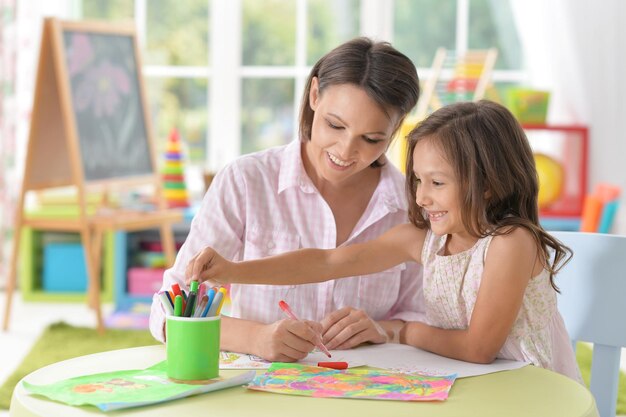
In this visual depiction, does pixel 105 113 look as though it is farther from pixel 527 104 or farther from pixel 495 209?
pixel 495 209

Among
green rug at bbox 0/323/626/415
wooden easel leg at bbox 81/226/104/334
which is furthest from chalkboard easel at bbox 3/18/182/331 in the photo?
green rug at bbox 0/323/626/415

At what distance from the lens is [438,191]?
1.63m

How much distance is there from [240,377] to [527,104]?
11.7 ft

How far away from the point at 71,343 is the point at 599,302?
102 inches

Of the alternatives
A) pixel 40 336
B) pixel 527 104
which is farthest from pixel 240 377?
pixel 527 104

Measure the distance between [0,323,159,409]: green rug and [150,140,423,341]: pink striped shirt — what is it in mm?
1823

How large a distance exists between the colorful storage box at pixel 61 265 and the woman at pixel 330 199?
3.05 m

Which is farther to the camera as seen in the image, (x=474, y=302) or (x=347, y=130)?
(x=347, y=130)

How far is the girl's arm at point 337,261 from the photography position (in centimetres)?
166

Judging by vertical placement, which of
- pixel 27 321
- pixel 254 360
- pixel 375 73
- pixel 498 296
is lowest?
pixel 27 321

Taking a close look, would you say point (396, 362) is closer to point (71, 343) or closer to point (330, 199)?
point (330, 199)

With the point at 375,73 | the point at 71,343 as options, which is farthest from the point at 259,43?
the point at 375,73

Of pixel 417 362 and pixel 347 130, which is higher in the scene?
pixel 347 130

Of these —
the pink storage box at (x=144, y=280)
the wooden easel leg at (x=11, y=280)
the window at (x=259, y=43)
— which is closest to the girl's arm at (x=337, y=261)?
the wooden easel leg at (x=11, y=280)
